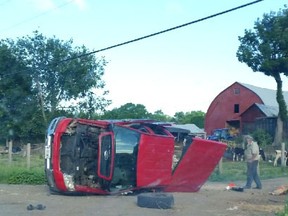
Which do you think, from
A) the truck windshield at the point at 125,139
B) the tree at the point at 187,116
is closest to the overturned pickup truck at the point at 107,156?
the truck windshield at the point at 125,139

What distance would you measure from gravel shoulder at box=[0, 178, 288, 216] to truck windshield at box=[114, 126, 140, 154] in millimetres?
1244

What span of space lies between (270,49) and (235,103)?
2335cm

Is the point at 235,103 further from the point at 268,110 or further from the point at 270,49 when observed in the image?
the point at 270,49

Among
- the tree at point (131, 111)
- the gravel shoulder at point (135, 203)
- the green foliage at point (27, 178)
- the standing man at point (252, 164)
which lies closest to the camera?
the gravel shoulder at point (135, 203)

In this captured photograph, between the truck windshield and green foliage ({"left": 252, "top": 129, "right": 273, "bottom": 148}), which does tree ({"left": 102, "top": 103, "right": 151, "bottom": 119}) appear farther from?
the truck windshield

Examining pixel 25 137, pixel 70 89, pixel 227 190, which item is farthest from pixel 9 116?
pixel 227 190

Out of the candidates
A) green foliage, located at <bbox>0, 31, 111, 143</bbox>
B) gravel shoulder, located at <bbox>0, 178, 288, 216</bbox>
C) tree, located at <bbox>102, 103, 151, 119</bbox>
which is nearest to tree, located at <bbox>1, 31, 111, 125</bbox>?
green foliage, located at <bbox>0, 31, 111, 143</bbox>

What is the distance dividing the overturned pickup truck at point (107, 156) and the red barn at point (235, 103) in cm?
4273

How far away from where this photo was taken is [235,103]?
62.8 meters

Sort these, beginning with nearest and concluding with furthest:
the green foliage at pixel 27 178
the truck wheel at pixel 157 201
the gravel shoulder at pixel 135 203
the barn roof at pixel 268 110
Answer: the gravel shoulder at pixel 135 203 → the truck wheel at pixel 157 201 → the green foliage at pixel 27 178 → the barn roof at pixel 268 110

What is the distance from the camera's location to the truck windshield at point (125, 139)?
13703 millimetres

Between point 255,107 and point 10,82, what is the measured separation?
24.6 meters

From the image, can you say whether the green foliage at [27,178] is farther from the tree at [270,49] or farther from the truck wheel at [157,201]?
the tree at [270,49]

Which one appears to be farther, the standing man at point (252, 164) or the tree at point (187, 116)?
the tree at point (187, 116)
